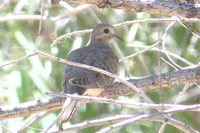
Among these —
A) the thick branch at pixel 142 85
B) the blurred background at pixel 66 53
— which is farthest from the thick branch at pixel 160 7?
the blurred background at pixel 66 53

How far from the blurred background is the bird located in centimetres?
20

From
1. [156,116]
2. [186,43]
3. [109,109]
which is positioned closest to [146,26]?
[186,43]

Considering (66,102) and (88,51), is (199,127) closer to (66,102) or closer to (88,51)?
(88,51)

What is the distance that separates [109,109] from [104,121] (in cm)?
429

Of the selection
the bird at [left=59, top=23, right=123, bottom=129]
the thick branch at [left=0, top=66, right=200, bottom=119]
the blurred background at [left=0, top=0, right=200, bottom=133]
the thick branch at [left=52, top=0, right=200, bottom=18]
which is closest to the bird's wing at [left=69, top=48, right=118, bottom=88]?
the bird at [left=59, top=23, right=123, bottom=129]

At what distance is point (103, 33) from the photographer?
241 inches

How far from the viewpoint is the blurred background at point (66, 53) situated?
20.4ft

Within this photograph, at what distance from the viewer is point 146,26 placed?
7.30 m

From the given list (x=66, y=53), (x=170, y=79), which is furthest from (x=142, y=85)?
(x=66, y=53)

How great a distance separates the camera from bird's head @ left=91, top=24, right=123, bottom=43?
599cm

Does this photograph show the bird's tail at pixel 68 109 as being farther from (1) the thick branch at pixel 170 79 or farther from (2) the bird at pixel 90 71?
(1) the thick branch at pixel 170 79

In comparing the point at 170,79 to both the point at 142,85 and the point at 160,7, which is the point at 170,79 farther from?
the point at 160,7

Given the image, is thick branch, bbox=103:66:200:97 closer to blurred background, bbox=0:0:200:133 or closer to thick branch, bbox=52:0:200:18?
thick branch, bbox=52:0:200:18

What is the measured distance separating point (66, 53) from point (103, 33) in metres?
0.84
